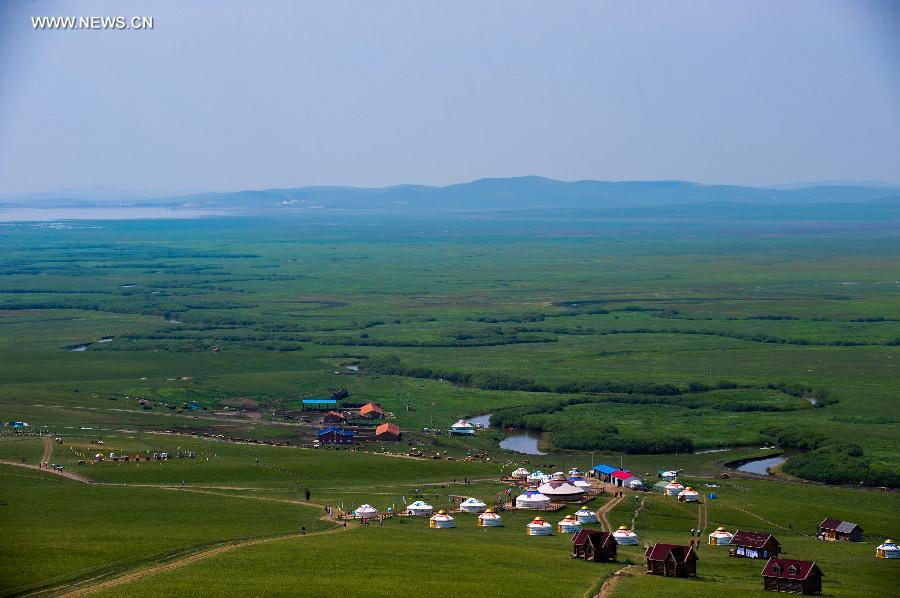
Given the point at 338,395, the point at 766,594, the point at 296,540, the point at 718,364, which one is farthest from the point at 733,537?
the point at 718,364

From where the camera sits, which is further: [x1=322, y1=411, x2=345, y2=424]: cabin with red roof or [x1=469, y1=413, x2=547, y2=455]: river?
[x1=322, y1=411, x2=345, y2=424]: cabin with red roof

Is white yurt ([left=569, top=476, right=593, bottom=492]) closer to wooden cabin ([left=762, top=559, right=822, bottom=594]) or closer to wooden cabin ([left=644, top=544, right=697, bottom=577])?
wooden cabin ([left=644, top=544, right=697, bottom=577])

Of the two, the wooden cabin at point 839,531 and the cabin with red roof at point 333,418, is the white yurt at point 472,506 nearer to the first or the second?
the wooden cabin at point 839,531

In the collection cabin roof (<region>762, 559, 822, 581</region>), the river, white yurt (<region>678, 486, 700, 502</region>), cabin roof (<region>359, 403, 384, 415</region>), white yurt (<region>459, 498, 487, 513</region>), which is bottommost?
the river

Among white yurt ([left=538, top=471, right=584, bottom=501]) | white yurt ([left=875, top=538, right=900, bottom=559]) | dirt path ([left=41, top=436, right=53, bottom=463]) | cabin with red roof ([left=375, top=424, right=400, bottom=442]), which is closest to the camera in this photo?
white yurt ([left=875, top=538, right=900, bottom=559])

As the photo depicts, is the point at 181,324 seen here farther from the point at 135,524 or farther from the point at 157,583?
the point at 157,583

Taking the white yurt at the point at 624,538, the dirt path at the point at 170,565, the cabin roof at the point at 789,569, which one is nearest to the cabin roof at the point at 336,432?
the dirt path at the point at 170,565

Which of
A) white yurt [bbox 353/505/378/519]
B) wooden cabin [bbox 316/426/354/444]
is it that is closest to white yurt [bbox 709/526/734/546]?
white yurt [bbox 353/505/378/519]
